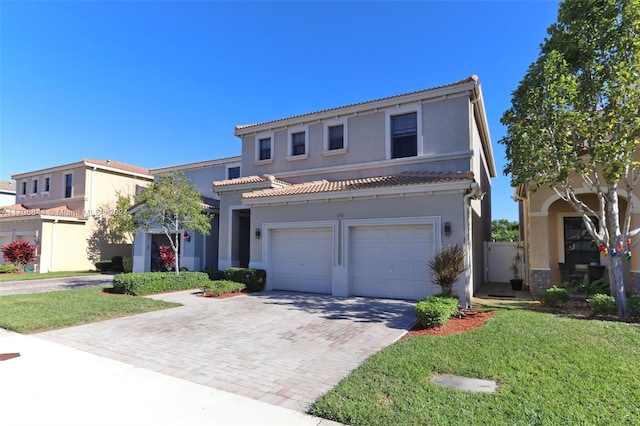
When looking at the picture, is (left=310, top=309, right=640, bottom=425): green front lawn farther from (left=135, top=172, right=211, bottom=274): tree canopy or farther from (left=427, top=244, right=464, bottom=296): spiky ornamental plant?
(left=135, top=172, right=211, bottom=274): tree canopy

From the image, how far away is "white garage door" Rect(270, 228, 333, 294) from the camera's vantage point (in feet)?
42.0

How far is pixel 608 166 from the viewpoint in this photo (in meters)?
8.43

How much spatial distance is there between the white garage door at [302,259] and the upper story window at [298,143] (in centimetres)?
477

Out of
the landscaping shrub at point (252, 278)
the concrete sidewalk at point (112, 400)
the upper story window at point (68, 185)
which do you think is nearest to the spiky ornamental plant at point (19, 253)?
the upper story window at point (68, 185)

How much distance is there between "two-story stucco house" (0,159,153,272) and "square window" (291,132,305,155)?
17493 mm

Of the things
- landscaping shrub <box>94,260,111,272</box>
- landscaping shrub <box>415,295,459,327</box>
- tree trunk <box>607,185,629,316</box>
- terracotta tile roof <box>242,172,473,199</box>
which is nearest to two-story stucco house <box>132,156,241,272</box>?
terracotta tile roof <box>242,172,473,199</box>

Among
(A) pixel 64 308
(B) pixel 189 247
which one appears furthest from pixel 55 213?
(A) pixel 64 308

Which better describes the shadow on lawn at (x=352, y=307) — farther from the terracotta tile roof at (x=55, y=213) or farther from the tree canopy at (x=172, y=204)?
the terracotta tile roof at (x=55, y=213)

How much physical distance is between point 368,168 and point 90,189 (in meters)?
22.1

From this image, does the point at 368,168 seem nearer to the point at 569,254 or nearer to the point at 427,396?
the point at 569,254

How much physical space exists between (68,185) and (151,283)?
19.6 meters

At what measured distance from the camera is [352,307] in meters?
10.3

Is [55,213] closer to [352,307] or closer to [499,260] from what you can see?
[352,307]

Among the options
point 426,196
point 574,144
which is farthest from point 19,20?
point 574,144
